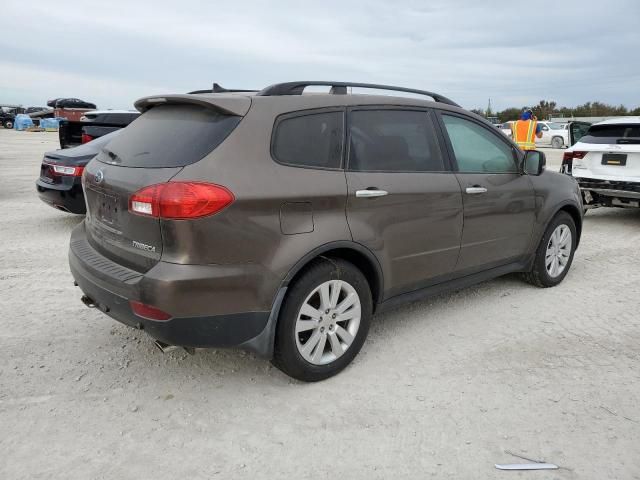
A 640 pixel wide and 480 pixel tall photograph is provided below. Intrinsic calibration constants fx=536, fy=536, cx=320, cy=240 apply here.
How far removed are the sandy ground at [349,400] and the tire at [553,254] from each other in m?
0.38

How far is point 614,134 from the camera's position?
7.95 metres

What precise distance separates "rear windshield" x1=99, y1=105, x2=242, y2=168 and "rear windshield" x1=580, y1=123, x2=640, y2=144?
22.5 ft

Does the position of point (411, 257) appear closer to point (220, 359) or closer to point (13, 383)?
point (220, 359)

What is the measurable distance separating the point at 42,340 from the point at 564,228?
4518mm

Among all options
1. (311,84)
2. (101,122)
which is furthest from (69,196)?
(311,84)

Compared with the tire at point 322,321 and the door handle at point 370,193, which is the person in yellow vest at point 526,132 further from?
the tire at point 322,321

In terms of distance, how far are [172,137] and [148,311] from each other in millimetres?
977

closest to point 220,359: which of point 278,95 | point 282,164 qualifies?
point 282,164

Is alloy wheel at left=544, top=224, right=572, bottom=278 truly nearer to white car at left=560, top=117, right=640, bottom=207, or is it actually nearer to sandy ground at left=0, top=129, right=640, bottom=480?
sandy ground at left=0, top=129, right=640, bottom=480

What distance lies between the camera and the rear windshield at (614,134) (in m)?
7.67

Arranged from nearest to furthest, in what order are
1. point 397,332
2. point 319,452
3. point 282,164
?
point 319,452, point 282,164, point 397,332

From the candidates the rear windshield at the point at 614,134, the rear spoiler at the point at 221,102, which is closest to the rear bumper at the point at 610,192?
the rear windshield at the point at 614,134

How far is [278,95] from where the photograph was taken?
3.16 metres

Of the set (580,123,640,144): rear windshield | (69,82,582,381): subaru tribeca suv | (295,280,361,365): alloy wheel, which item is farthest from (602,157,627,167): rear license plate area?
(295,280,361,365): alloy wheel
